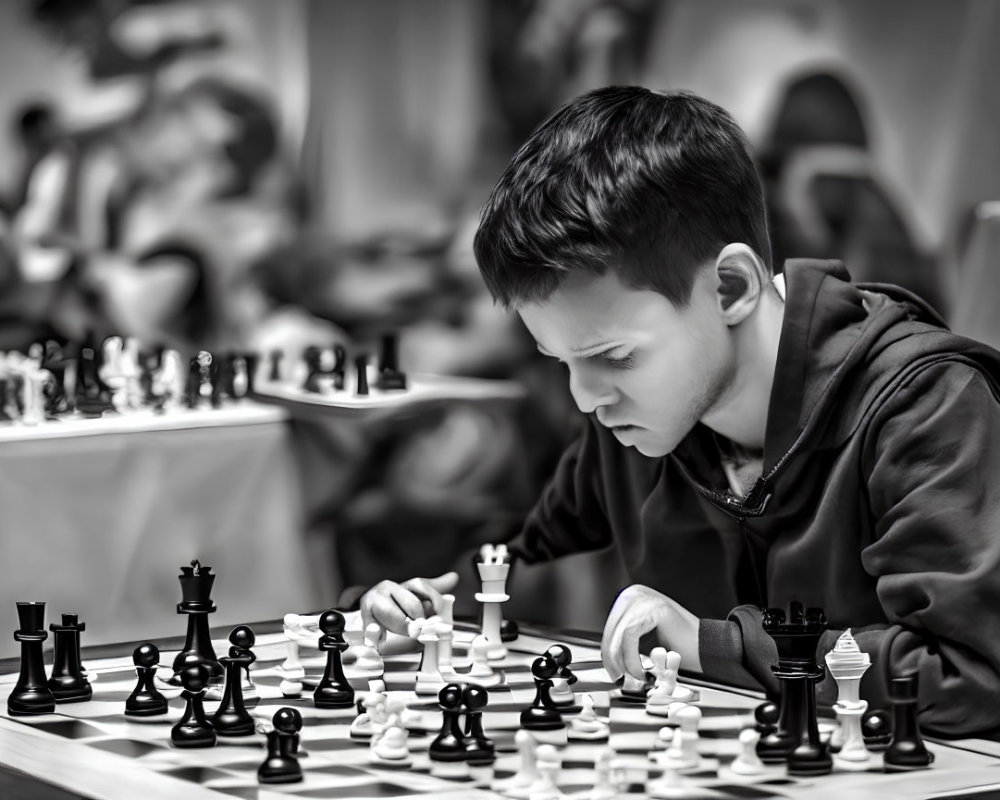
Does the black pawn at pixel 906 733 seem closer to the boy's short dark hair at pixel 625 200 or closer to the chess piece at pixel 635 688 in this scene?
the chess piece at pixel 635 688

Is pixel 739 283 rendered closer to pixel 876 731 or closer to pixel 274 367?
pixel 876 731

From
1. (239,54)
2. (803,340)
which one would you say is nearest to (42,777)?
(803,340)

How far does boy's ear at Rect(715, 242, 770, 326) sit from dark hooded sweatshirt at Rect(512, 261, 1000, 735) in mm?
43

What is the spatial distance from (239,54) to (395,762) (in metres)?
1.87

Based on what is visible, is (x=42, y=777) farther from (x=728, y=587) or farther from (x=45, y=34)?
(x=45, y=34)

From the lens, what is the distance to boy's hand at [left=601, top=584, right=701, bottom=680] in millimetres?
1378

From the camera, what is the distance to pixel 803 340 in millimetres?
1482

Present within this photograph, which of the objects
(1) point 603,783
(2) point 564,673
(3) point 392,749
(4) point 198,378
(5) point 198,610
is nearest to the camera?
(1) point 603,783

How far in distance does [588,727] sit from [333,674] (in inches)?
10.2

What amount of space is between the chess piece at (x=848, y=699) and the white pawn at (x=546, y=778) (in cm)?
22

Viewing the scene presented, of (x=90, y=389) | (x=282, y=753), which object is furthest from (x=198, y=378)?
(x=282, y=753)

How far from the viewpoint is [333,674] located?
1.38m

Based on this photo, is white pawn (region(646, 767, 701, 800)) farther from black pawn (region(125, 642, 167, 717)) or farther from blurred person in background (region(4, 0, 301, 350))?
blurred person in background (region(4, 0, 301, 350))

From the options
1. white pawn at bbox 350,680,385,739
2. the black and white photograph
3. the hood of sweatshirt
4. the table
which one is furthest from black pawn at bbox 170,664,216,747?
the table
